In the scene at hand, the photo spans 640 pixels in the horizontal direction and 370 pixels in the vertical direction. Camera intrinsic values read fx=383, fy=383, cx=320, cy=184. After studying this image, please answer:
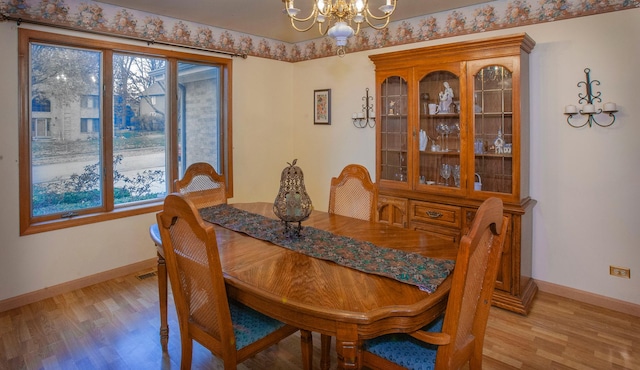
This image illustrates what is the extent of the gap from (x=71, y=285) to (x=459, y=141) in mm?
3459

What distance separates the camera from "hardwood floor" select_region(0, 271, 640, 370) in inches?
88.0

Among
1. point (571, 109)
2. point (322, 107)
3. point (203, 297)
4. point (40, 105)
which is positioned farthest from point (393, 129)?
point (40, 105)

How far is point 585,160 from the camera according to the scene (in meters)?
2.91

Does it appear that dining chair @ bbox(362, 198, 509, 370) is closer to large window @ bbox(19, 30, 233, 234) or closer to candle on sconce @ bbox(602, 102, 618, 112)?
candle on sconce @ bbox(602, 102, 618, 112)

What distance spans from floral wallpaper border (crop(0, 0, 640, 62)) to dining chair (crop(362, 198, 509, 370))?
229 centimetres

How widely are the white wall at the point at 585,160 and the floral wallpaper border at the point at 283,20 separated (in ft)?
0.27

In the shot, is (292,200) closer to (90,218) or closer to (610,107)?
(90,218)

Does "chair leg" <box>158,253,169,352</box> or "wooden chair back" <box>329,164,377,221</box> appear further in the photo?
"wooden chair back" <box>329,164,377,221</box>

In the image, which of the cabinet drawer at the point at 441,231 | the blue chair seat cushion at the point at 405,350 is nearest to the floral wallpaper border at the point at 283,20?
the cabinet drawer at the point at 441,231

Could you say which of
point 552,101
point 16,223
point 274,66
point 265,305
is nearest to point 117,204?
point 16,223

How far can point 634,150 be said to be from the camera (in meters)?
2.71

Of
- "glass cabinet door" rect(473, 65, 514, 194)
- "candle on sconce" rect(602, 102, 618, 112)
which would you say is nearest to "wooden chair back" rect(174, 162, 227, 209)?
"glass cabinet door" rect(473, 65, 514, 194)

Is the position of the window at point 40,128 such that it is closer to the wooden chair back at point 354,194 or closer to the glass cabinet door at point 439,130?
the wooden chair back at point 354,194

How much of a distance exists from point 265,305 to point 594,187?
2.70m
